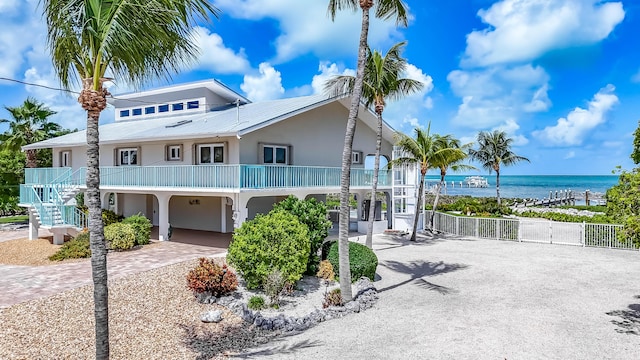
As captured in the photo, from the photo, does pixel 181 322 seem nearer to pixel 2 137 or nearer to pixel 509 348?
pixel 509 348

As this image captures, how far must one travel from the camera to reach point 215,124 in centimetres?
1905

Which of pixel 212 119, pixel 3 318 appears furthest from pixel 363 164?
pixel 3 318

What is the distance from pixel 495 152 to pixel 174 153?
34.9m

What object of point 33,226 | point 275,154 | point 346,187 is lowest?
point 33,226

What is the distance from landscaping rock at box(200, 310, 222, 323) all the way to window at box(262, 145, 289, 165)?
10.3 m

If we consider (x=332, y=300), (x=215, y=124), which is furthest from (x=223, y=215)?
(x=332, y=300)

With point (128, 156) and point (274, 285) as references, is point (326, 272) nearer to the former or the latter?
point (274, 285)

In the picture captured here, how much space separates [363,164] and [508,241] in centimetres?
957

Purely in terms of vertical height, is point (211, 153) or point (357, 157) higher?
point (357, 157)

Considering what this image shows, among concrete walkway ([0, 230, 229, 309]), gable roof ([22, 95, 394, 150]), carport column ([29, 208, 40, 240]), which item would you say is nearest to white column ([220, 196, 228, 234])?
concrete walkway ([0, 230, 229, 309])

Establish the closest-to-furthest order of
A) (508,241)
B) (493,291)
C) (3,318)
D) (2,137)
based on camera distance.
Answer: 1. (3,318)
2. (493,291)
3. (508,241)
4. (2,137)

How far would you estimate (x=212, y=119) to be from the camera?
827 inches

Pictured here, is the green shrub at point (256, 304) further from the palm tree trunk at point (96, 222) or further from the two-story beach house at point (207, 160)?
the two-story beach house at point (207, 160)

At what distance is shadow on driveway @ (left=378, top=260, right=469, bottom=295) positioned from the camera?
12.9 meters
